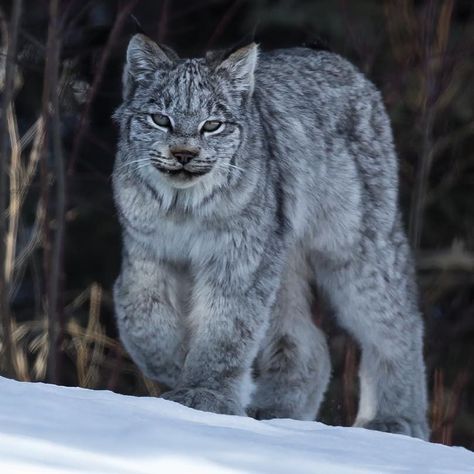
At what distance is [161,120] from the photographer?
21.5 ft

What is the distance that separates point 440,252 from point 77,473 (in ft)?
25.9

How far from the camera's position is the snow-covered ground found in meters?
4.46

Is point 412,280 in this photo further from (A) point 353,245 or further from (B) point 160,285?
(B) point 160,285

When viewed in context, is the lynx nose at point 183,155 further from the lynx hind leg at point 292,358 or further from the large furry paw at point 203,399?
the lynx hind leg at point 292,358

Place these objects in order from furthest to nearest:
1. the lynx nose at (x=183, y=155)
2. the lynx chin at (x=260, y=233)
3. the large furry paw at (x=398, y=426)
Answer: the large furry paw at (x=398, y=426) < the lynx chin at (x=260, y=233) < the lynx nose at (x=183, y=155)

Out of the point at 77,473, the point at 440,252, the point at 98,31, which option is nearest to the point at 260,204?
the point at 77,473

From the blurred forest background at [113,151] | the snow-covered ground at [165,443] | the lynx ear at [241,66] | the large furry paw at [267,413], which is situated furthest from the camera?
the blurred forest background at [113,151]

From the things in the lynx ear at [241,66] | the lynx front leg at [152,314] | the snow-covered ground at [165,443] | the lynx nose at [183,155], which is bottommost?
the lynx front leg at [152,314]

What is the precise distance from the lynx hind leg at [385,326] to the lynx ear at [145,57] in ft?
4.01

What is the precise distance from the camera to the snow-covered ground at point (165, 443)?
446cm

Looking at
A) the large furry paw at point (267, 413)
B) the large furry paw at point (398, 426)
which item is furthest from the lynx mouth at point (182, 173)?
the large furry paw at point (398, 426)

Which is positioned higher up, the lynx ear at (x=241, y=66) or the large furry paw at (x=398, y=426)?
the lynx ear at (x=241, y=66)

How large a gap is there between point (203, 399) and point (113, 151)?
12.4ft

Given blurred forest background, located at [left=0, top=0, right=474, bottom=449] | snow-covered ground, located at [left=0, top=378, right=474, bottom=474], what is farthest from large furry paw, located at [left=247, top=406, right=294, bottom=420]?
snow-covered ground, located at [left=0, top=378, right=474, bottom=474]
